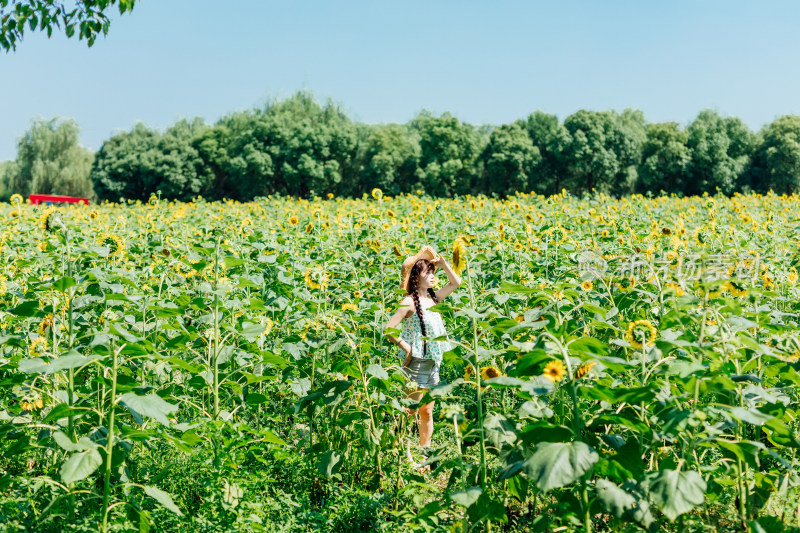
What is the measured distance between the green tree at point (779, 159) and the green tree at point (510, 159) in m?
12.6

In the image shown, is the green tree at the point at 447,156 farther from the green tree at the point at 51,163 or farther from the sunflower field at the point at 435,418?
the sunflower field at the point at 435,418

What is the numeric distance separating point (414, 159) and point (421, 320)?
123ft

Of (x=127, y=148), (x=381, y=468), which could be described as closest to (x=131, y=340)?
(x=381, y=468)

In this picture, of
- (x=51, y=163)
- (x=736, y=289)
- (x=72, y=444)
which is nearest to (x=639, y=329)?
(x=736, y=289)

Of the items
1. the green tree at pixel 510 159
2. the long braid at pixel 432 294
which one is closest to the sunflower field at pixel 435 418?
the long braid at pixel 432 294

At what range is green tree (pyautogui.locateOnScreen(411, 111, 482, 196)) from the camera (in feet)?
126

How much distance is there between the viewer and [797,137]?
1371 inches

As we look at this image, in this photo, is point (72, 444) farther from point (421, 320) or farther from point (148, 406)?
point (421, 320)

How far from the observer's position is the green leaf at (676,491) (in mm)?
1712

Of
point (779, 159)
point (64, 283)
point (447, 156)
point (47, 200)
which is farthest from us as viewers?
point (447, 156)

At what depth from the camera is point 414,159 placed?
4059cm

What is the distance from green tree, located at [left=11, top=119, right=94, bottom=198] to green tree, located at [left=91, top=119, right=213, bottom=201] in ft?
6.53

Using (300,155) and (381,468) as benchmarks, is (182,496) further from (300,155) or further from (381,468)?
(300,155)

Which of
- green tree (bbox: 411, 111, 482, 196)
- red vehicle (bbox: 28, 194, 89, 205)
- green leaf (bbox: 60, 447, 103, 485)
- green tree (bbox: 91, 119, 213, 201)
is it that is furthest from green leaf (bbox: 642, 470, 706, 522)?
green tree (bbox: 91, 119, 213, 201)
